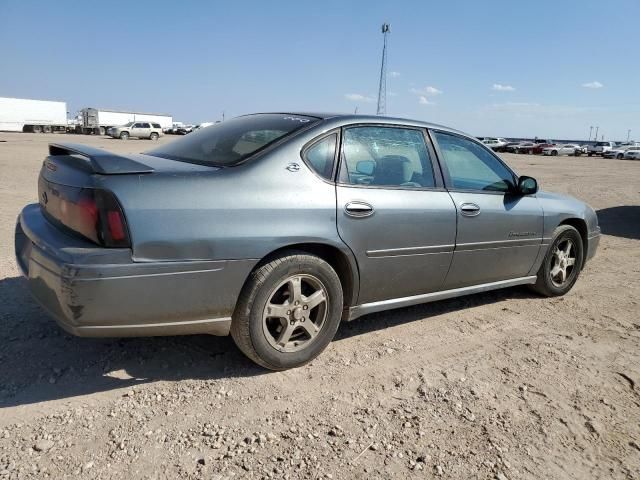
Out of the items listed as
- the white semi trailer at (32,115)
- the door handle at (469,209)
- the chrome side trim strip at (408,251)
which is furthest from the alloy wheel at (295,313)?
the white semi trailer at (32,115)

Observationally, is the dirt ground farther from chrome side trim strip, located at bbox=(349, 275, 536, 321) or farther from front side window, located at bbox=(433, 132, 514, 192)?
front side window, located at bbox=(433, 132, 514, 192)

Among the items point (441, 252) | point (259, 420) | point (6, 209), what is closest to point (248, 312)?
point (259, 420)

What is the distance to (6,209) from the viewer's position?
7.45 m

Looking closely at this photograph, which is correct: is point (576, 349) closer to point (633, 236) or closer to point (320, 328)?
point (320, 328)

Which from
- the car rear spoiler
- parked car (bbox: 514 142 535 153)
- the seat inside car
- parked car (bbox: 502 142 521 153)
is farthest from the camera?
parked car (bbox: 502 142 521 153)

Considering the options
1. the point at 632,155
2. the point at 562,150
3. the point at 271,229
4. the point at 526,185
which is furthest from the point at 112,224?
the point at 562,150

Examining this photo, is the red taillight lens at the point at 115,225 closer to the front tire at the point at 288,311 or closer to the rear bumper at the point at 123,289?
the rear bumper at the point at 123,289

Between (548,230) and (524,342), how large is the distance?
49.4 inches

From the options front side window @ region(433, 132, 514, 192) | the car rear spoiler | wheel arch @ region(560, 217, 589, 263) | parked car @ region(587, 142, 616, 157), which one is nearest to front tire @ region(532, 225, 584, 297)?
wheel arch @ region(560, 217, 589, 263)

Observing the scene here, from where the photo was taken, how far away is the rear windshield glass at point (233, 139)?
10.1ft

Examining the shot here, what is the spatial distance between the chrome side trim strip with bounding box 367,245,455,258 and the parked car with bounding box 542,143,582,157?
56.5 metres

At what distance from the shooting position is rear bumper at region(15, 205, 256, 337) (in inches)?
94.1

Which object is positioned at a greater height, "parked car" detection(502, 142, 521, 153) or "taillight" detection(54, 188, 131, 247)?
"parked car" detection(502, 142, 521, 153)

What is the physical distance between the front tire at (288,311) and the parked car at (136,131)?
47608 mm
